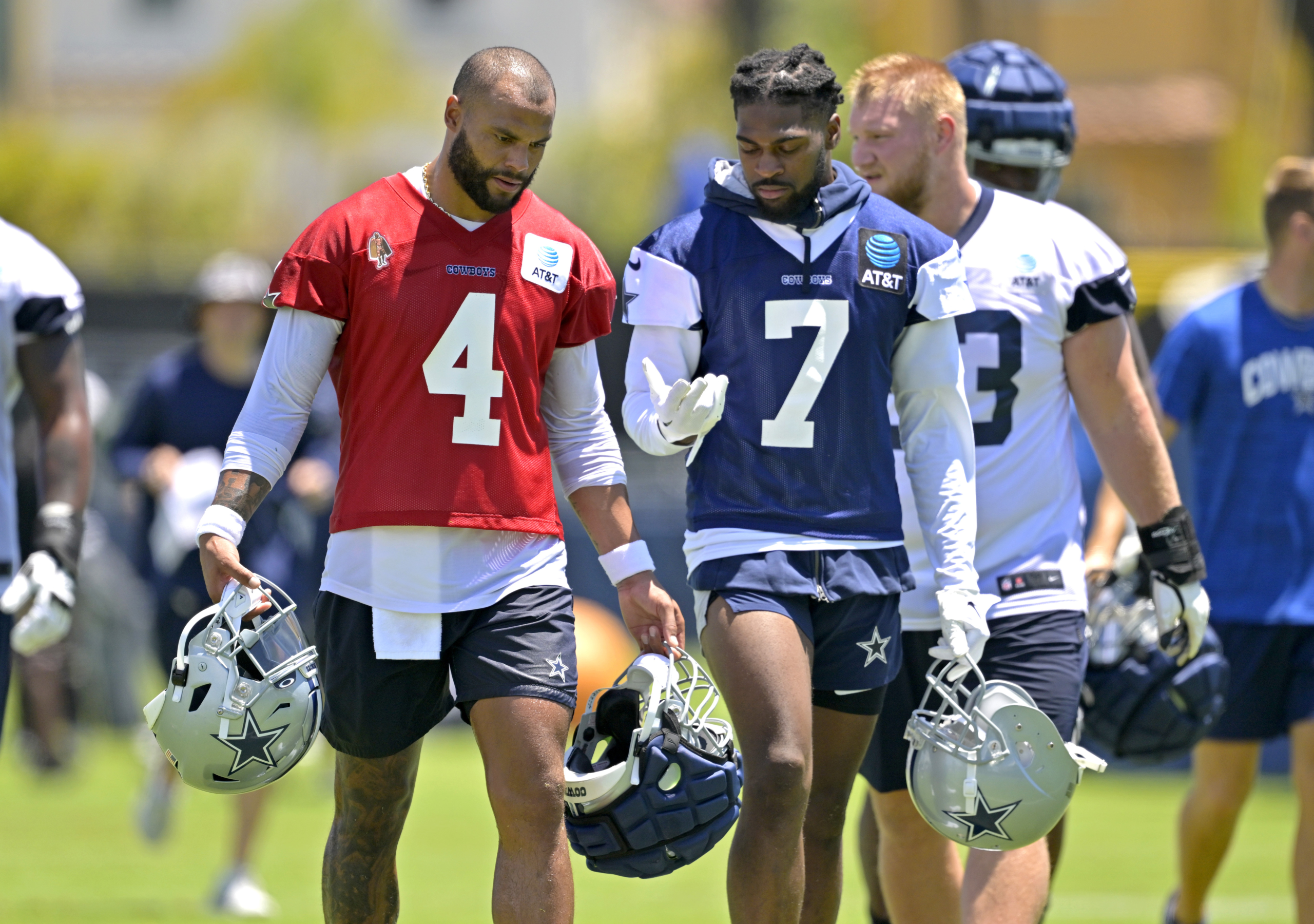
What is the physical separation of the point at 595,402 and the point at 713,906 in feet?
13.8

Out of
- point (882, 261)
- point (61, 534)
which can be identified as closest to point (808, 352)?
point (882, 261)

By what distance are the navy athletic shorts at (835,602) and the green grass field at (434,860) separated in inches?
136

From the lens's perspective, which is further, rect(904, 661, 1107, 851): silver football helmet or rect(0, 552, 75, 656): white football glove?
rect(0, 552, 75, 656): white football glove

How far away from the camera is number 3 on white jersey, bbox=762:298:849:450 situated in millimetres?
4957

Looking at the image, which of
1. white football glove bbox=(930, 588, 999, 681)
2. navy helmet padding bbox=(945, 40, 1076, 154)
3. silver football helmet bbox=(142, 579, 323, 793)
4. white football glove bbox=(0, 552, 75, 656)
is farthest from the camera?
navy helmet padding bbox=(945, 40, 1076, 154)

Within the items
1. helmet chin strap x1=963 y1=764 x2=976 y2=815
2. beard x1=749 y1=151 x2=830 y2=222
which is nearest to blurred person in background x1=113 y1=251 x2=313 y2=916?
beard x1=749 y1=151 x2=830 y2=222

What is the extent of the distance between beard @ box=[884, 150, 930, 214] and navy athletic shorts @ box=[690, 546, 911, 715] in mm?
1164

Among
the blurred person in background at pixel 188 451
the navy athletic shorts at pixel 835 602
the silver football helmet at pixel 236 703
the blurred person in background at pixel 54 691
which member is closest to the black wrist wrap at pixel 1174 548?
the navy athletic shorts at pixel 835 602

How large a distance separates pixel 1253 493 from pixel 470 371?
11.7ft

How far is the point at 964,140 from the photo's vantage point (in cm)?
586

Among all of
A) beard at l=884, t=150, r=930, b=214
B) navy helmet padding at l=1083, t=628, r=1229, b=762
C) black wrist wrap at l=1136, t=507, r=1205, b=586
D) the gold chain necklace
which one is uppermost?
the gold chain necklace

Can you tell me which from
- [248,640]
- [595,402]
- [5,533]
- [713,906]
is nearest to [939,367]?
[595,402]

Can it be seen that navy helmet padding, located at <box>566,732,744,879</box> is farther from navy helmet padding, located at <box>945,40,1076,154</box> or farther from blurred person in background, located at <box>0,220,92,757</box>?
navy helmet padding, located at <box>945,40,1076,154</box>

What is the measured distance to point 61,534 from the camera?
18.6 ft
